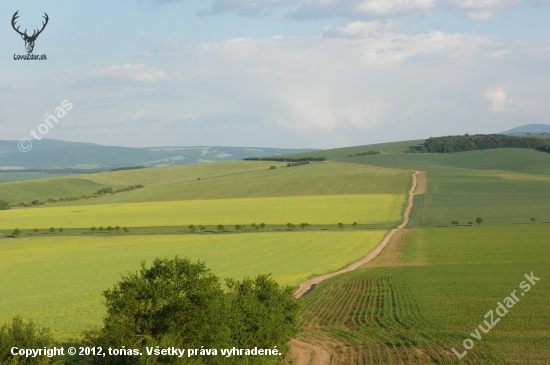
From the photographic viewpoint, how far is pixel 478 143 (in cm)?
18962

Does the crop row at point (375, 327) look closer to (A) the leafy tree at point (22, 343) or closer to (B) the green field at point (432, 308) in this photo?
(B) the green field at point (432, 308)

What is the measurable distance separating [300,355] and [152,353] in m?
9.22

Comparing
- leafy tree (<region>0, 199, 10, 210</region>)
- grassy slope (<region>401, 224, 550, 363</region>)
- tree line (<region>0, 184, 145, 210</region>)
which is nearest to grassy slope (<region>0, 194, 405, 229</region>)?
leafy tree (<region>0, 199, 10, 210</region>)

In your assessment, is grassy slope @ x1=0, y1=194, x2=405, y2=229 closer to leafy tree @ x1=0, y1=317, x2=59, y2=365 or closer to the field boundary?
the field boundary

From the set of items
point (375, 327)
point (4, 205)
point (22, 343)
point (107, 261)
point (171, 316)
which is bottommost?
point (107, 261)

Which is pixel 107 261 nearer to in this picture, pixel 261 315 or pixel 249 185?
pixel 261 315

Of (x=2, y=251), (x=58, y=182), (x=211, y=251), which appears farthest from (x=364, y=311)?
(x=58, y=182)

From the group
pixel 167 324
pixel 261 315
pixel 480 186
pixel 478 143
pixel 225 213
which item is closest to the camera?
pixel 167 324

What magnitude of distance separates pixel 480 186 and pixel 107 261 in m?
82.4

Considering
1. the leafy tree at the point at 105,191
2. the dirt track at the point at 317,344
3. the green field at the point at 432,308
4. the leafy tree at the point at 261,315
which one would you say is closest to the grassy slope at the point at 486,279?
the green field at the point at 432,308

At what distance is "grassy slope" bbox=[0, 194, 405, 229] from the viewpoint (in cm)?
8381

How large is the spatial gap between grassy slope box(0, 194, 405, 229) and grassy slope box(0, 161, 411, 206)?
8.82 metres

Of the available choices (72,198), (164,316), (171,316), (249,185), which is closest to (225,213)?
(249,185)

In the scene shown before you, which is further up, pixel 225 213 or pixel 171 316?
pixel 171 316
